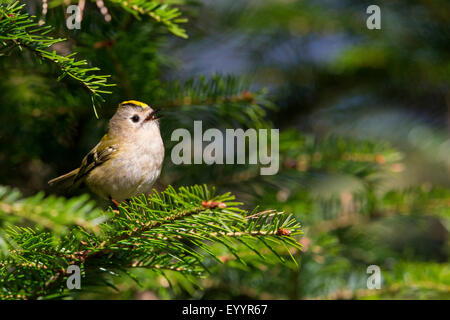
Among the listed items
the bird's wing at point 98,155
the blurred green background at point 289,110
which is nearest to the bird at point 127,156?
the bird's wing at point 98,155

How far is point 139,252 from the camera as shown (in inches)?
41.6

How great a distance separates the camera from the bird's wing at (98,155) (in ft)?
4.45

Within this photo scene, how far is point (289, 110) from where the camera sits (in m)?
2.20

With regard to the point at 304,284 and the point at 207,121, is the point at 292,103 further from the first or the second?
the point at 304,284

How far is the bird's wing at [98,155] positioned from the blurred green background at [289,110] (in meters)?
0.10

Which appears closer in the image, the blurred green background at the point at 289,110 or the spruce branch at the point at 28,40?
the spruce branch at the point at 28,40

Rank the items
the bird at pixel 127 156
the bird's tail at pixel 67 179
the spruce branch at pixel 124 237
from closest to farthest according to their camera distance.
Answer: the spruce branch at pixel 124 237
the bird at pixel 127 156
the bird's tail at pixel 67 179

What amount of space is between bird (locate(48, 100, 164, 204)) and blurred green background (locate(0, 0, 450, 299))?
101 millimetres

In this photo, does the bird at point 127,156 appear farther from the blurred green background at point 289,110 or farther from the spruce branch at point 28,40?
the spruce branch at point 28,40

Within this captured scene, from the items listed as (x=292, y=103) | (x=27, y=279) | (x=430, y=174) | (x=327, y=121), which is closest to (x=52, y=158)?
(x=27, y=279)

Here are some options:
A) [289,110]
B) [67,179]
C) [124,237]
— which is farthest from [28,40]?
[289,110]

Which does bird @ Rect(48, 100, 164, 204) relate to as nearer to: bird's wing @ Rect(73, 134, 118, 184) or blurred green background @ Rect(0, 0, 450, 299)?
bird's wing @ Rect(73, 134, 118, 184)

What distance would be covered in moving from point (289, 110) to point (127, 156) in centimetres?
107

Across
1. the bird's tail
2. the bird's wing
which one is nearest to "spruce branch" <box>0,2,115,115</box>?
the bird's wing
